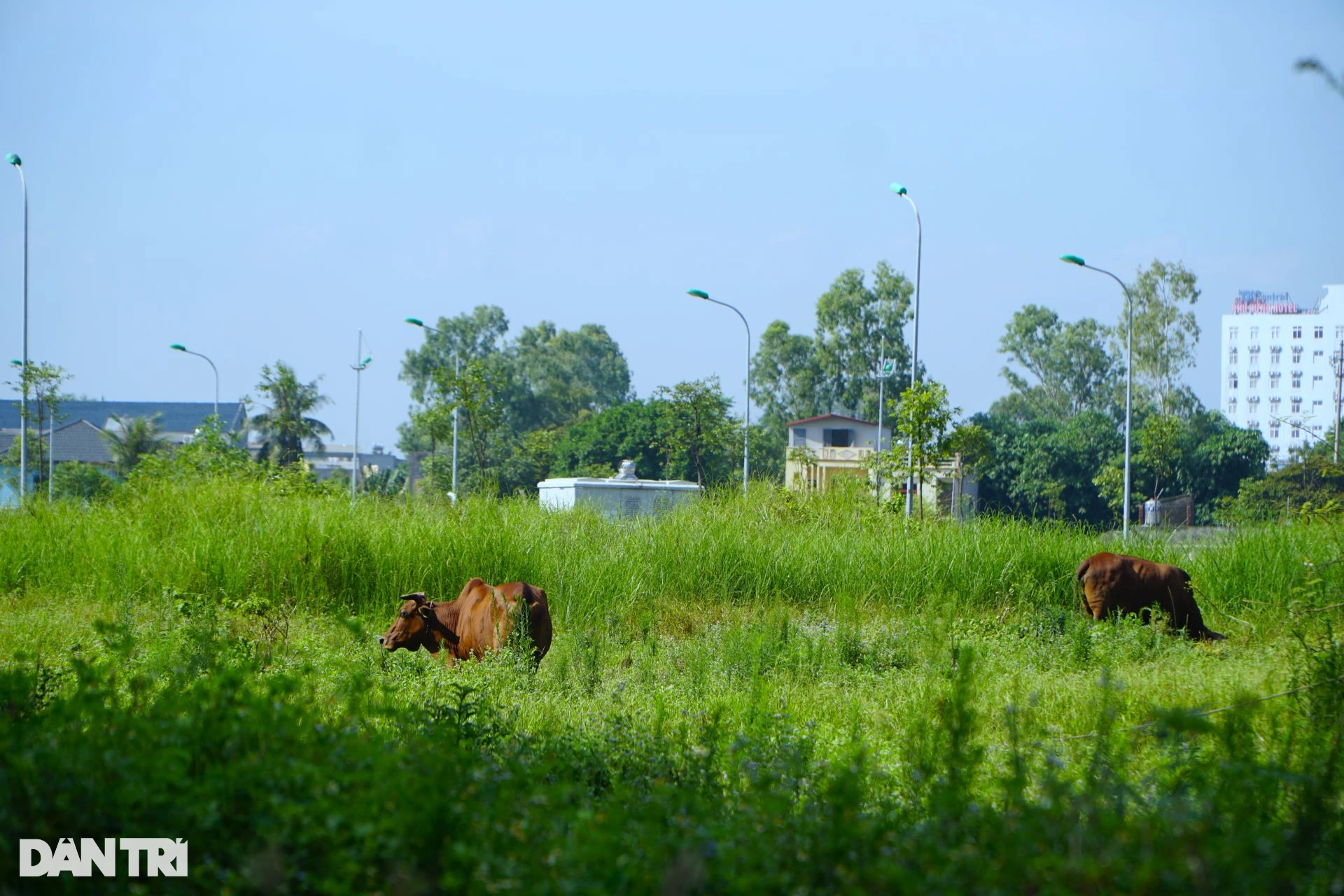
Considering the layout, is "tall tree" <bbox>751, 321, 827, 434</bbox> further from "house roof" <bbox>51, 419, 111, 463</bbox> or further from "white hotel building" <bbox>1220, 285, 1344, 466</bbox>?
"white hotel building" <bbox>1220, 285, 1344, 466</bbox>

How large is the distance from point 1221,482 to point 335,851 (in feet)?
189

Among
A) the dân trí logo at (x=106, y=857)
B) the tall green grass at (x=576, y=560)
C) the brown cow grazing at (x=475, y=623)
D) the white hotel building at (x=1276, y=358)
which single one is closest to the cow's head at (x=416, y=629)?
the brown cow grazing at (x=475, y=623)

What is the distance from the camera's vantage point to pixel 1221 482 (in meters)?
53.2

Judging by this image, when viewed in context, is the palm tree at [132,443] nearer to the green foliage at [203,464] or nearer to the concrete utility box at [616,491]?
the green foliage at [203,464]

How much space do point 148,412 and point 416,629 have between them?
272 ft

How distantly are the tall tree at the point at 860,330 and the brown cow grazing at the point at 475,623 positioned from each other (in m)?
54.9

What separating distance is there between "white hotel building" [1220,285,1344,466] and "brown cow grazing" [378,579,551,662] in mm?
104376

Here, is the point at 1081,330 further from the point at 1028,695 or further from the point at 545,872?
the point at 545,872

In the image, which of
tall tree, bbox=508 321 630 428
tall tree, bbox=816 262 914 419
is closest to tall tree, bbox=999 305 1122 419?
tall tree, bbox=816 262 914 419

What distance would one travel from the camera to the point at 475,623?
862 cm

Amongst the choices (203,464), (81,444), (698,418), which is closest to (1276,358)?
(698,418)

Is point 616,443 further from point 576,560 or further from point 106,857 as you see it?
point 106,857

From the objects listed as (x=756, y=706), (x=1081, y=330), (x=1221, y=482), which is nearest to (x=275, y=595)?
(x=756, y=706)

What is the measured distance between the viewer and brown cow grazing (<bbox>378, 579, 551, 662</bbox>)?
837cm
